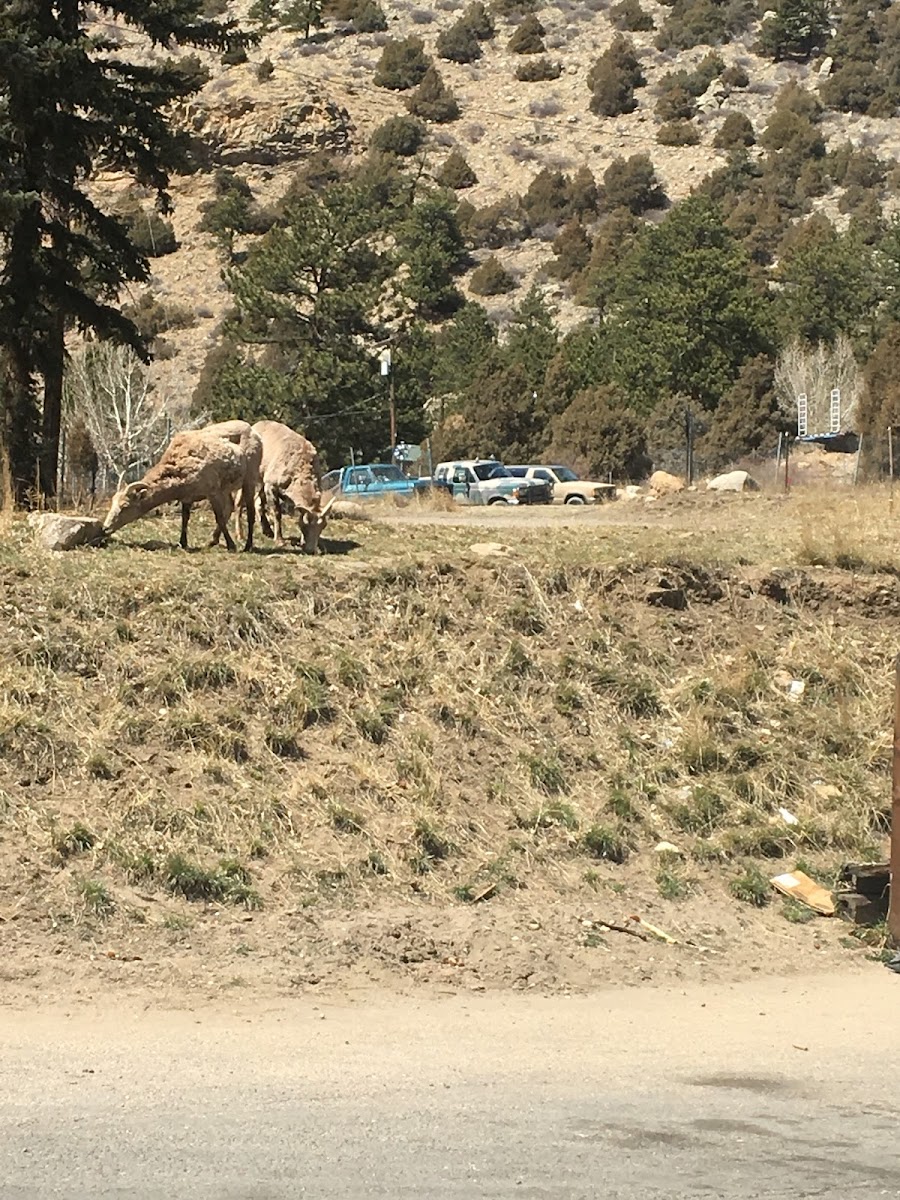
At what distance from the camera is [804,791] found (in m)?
12.8

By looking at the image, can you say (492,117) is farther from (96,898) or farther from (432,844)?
(96,898)

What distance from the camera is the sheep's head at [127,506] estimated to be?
15.0 metres

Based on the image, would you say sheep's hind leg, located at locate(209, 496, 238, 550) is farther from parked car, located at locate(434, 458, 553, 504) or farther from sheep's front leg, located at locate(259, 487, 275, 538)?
A: parked car, located at locate(434, 458, 553, 504)

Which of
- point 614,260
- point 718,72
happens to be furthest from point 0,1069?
point 718,72

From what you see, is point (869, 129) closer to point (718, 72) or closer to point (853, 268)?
point (718, 72)

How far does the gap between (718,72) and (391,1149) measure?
3819 inches

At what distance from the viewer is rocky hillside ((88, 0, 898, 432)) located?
84.8 m

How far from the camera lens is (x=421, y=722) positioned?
41.3 ft

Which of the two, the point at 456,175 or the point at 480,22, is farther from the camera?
the point at 480,22

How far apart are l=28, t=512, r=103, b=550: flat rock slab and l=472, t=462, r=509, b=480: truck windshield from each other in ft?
89.7

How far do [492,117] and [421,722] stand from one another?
8835 centimetres

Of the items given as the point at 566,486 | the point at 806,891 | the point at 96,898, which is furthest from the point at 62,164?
the point at 566,486

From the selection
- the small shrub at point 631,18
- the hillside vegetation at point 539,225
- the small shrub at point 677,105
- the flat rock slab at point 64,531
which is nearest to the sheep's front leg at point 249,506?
the flat rock slab at point 64,531

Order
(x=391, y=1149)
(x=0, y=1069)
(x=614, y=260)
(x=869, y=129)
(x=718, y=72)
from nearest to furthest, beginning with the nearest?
(x=391, y=1149) → (x=0, y=1069) → (x=614, y=260) → (x=869, y=129) → (x=718, y=72)
